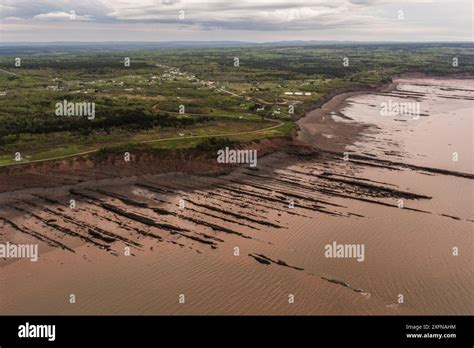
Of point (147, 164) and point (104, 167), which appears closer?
point (104, 167)

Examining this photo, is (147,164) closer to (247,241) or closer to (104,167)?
(104,167)

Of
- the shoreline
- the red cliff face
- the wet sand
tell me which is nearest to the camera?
the wet sand

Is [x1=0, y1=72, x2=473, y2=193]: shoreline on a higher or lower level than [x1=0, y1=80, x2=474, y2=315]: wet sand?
higher

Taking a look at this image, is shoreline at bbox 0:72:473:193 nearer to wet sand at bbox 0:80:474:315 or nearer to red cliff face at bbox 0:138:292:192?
red cliff face at bbox 0:138:292:192

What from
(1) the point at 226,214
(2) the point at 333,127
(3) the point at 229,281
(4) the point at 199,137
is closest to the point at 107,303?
(3) the point at 229,281

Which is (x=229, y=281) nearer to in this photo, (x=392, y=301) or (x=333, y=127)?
(x=392, y=301)

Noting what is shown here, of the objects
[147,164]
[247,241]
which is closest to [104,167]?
[147,164]

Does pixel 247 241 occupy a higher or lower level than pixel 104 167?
lower

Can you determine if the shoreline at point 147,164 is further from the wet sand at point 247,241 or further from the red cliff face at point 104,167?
the wet sand at point 247,241

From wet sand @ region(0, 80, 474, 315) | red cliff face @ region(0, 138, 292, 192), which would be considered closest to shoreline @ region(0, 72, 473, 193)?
red cliff face @ region(0, 138, 292, 192)

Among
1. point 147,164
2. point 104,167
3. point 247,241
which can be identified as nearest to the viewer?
point 247,241
